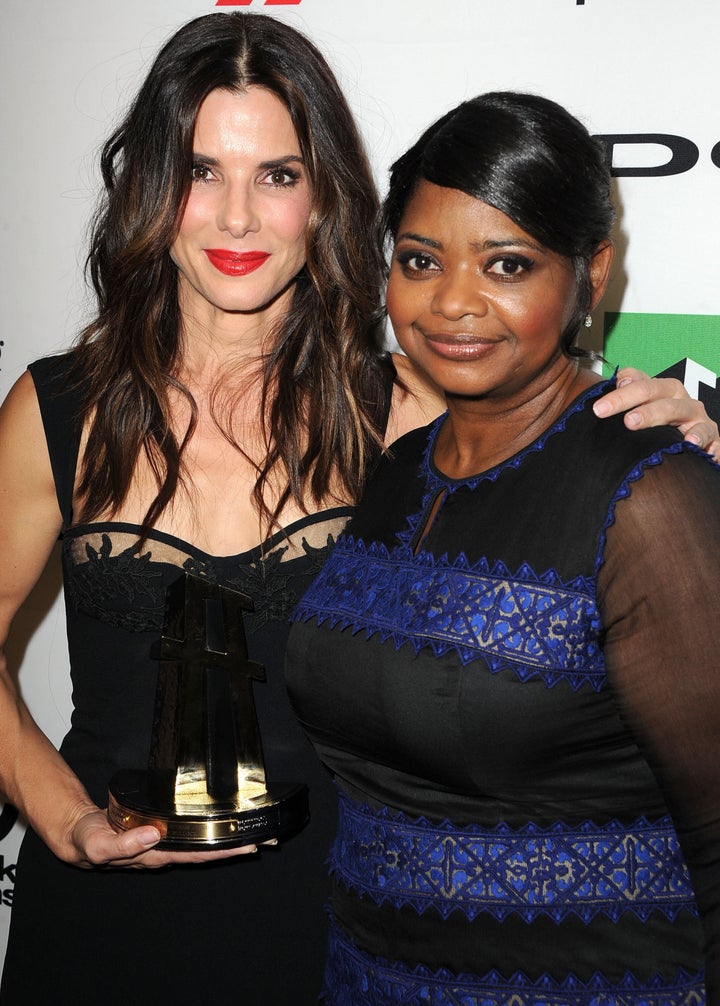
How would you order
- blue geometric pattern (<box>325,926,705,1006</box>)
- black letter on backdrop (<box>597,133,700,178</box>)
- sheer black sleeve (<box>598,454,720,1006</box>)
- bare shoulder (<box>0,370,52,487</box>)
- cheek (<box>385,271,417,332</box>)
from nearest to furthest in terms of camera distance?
1. sheer black sleeve (<box>598,454,720,1006</box>)
2. blue geometric pattern (<box>325,926,705,1006</box>)
3. cheek (<box>385,271,417,332</box>)
4. bare shoulder (<box>0,370,52,487</box>)
5. black letter on backdrop (<box>597,133,700,178</box>)

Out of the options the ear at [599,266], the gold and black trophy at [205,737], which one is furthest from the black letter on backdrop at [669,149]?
the gold and black trophy at [205,737]

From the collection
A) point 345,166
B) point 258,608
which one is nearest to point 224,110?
point 345,166

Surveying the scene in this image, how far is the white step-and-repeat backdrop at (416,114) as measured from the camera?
1.93 m

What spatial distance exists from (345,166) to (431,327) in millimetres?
530

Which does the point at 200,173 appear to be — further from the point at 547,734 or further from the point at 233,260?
the point at 547,734

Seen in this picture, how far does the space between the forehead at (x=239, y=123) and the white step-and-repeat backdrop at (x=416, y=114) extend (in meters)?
0.53

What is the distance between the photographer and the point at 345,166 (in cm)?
172

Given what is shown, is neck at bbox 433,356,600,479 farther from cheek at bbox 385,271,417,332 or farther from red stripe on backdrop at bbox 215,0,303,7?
red stripe on backdrop at bbox 215,0,303,7

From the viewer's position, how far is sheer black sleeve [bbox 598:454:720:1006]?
108 centimetres

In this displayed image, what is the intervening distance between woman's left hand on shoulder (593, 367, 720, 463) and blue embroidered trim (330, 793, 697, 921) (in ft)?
1.48

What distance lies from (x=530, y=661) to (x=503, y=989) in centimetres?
39

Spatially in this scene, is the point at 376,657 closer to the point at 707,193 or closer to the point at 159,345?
the point at 159,345

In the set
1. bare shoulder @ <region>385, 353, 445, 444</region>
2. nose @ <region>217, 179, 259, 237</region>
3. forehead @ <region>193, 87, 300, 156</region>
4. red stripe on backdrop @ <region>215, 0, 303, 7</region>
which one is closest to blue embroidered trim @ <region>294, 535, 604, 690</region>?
bare shoulder @ <region>385, 353, 445, 444</region>

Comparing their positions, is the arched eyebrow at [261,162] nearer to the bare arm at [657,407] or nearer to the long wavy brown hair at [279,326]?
the long wavy brown hair at [279,326]
